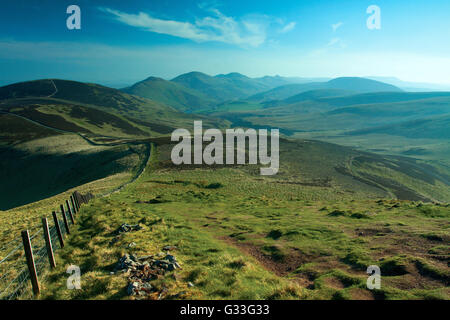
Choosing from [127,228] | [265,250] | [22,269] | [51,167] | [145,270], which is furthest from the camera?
[51,167]


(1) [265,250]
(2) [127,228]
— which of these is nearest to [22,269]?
(2) [127,228]

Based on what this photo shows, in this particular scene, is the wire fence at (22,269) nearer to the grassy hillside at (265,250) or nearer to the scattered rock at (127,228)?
the grassy hillside at (265,250)

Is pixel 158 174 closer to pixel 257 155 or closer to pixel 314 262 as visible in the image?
pixel 257 155

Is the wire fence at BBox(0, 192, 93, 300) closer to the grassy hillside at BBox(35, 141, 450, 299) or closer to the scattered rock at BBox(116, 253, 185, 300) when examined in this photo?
the grassy hillside at BBox(35, 141, 450, 299)

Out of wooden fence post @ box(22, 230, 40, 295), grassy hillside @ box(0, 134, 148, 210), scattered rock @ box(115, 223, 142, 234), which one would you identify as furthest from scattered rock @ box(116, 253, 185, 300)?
grassy hillside @ box(0, 134, 148, 210)

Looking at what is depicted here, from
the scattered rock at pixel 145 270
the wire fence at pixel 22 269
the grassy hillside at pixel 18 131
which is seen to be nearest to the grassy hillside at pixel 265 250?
the scattered rock at pixel 145 270

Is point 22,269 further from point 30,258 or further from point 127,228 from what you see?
point 127,228

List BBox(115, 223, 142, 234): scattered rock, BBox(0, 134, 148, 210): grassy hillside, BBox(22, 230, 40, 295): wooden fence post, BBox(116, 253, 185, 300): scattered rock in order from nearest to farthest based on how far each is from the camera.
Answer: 1. BBox(116, 253, 185, 300): scattered rock
2. BBox(22, 230, 40, 295): wooden fence post
3. BBox(115, 223, 142, 234): scattered rock
4. BBox(0, 134, 148, 210): grassy hillside

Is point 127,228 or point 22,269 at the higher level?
point 22,269
